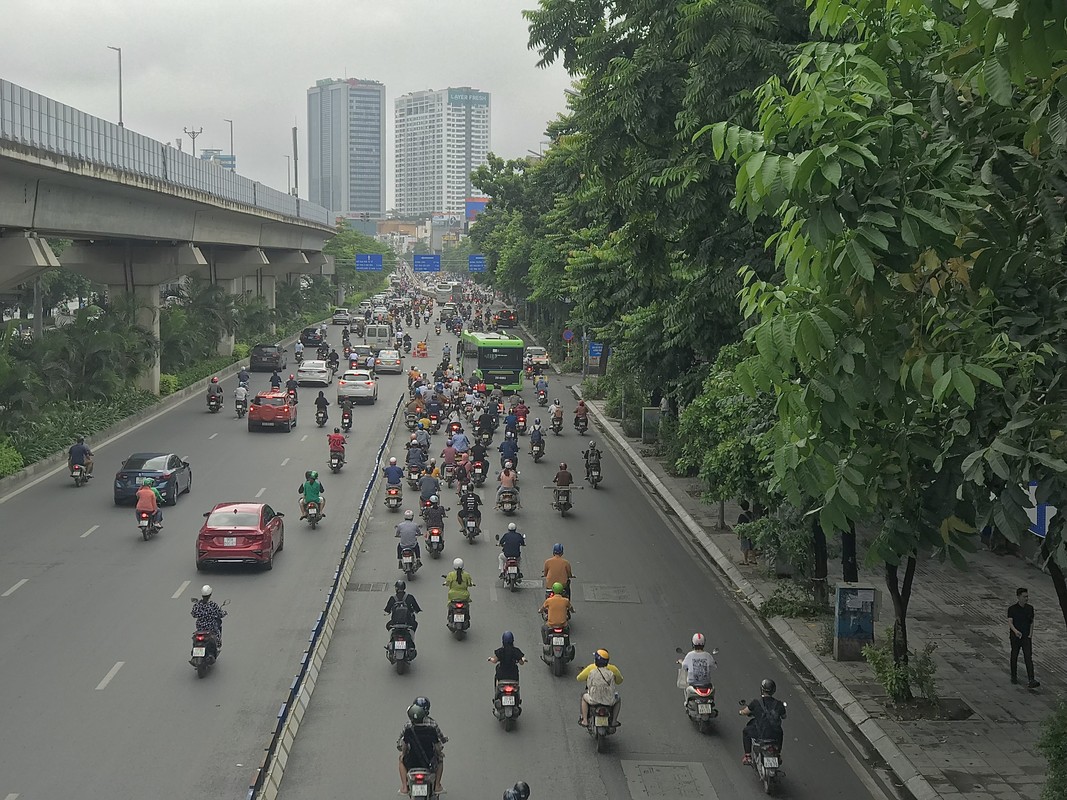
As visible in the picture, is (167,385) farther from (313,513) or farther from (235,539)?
(235,539)

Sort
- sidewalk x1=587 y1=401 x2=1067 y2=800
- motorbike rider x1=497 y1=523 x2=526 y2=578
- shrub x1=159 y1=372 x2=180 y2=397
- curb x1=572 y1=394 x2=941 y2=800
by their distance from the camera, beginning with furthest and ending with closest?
shrub x1=159 y1=372 x2=180 y2=397, motorbike rider x1=497 y1=523 x2=526 y2=578, sidewalk x1=587 y1=401 x2=1067 y2=800, curb x1=572 y1=394 x2=941 y2=800

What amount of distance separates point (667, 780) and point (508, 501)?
1591cm

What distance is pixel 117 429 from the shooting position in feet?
135

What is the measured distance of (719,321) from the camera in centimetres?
2539

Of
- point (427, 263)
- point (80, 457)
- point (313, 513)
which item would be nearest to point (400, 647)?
point (313, 513)

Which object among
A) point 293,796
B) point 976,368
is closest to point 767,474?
point 293,796

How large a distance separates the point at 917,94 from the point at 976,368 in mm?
3159

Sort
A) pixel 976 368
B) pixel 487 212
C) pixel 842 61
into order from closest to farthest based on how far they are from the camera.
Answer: pixel 976 368
pixel 842 61
pixel 487 212

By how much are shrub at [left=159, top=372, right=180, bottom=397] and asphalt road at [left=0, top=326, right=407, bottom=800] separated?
1792 centimetres

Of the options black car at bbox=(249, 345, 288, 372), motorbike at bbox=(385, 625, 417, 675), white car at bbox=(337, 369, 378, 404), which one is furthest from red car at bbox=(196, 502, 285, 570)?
black car at bbox=(249, 345, 288, 372)

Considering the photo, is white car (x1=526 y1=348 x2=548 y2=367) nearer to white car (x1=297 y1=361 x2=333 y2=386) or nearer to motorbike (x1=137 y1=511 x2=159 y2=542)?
white car (x1=297 y1=361 x2=333 y2=386)

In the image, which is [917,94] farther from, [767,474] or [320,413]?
[320,413]

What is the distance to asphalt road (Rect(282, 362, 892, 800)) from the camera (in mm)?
13383

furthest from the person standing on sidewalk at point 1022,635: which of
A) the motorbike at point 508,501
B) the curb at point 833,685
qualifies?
the motorbike at point 508,501
